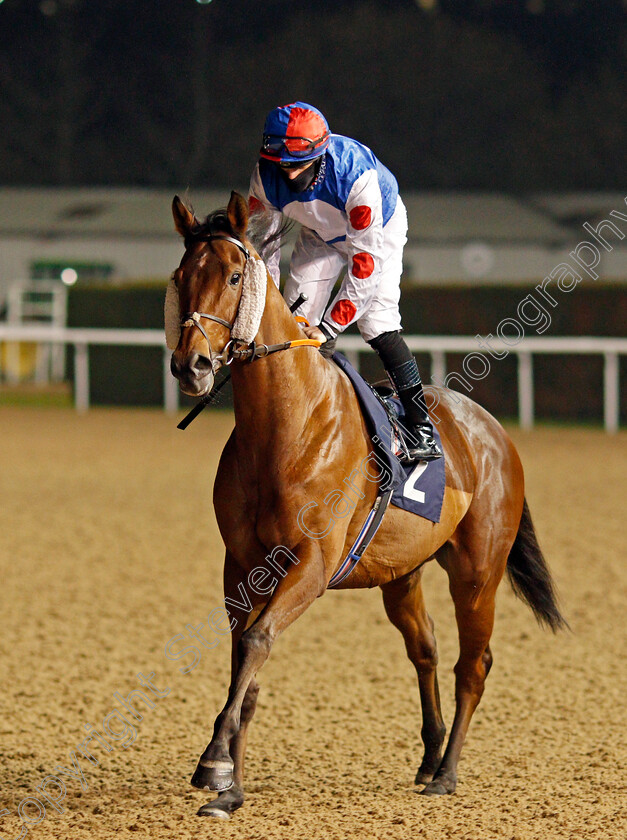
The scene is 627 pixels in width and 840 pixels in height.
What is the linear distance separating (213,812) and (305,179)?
1.83 m

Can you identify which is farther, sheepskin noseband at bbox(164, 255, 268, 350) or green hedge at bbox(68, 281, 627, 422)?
green hedge at bbox(68, 281, 627, 422)

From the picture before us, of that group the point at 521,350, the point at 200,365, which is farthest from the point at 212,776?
the point at 521,350

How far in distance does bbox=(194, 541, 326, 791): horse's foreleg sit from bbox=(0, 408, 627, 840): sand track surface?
0.28 meters

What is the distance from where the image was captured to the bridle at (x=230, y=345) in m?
2.86

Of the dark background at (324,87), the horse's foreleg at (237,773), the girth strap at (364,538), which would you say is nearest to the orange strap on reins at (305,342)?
the girth strap at (364,538)

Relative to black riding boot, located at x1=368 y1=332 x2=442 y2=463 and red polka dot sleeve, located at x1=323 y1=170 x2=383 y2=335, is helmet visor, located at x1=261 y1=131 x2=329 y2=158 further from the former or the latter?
black riding boot, located at x1=368 y1=332 x2=442 y2=463

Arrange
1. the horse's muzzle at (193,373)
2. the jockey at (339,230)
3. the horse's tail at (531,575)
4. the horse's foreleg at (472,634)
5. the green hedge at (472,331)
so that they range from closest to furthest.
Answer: the horse's muzzle at (193,373) < the jockey at (339,230) < the horse's foreleg at (472,634) < the horse's tail at (531,575) < the green hedge at (472,331)

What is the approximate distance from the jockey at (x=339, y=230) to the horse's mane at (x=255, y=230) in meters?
0.06

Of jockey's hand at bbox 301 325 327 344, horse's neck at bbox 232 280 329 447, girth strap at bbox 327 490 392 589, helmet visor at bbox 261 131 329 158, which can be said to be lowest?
girth strap at bbox 327 490 392 589

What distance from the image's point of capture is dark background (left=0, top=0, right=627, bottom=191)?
33375mm

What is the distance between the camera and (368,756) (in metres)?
3.96

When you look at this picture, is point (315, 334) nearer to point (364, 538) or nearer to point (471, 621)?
point (364, 538)

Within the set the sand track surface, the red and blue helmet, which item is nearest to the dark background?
the sand track surface

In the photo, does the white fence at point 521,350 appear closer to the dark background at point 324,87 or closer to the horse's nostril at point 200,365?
the horse's nostril at point 200,365
